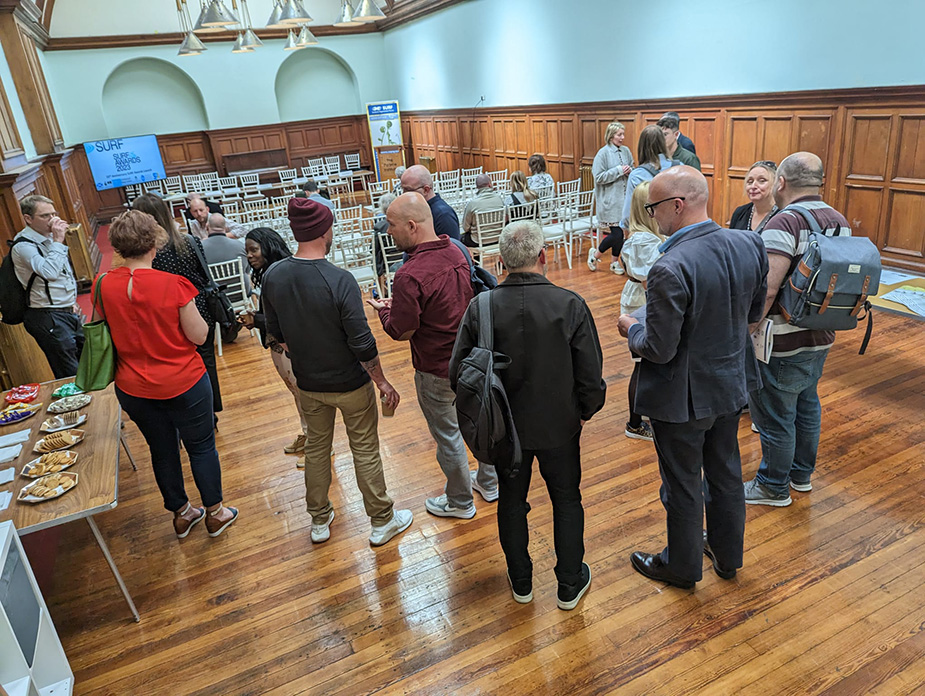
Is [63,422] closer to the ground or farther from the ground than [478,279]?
closer to the ground

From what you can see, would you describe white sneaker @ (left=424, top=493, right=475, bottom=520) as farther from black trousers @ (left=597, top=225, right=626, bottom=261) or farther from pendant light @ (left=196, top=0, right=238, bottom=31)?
pendant light @ (left=196, top=0, right=238, bottom=31)

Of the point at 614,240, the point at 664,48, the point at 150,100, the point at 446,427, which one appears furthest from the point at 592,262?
the point at 150,100

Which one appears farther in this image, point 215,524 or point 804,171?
point 215,524

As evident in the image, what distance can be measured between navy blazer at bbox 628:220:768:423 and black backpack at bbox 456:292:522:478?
0.50 meters

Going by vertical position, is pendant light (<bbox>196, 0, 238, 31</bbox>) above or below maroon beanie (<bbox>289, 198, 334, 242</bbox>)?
above

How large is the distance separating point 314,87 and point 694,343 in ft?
55.2

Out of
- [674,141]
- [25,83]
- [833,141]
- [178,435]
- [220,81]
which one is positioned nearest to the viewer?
[178,435]

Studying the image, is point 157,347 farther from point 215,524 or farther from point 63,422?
point 215,524

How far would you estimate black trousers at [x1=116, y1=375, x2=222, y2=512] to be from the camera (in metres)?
2.63

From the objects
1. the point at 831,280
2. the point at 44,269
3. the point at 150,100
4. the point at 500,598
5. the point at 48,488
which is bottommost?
the point at 500,598

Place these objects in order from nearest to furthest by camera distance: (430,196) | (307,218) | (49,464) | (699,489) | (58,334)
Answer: (699,489), (307,218), (49,464), (430,196), (58,334)

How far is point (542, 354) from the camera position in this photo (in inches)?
77.4

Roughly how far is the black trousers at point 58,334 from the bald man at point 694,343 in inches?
140

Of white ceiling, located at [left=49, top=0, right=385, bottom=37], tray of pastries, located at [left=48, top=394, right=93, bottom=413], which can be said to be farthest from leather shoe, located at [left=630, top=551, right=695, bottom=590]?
white ceiling, located at [left=49, top=0, right=385, bottom=37]
